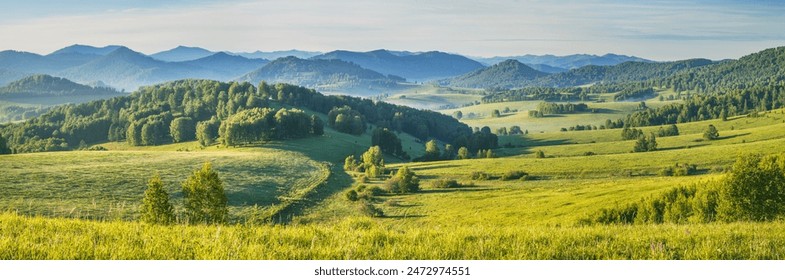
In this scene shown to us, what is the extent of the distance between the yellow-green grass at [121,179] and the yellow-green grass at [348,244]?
2567cm

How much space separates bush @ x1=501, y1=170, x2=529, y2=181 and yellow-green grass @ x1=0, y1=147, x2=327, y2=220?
53.0 meters

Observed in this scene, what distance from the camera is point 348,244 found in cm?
841

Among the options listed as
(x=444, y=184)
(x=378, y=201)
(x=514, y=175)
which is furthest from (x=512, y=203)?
(x=514, y=175)

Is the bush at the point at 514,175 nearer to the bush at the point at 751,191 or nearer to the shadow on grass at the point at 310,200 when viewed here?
the shadow on grass at the point at 310,200

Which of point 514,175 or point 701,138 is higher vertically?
point 701,138

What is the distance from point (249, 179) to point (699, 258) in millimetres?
48730

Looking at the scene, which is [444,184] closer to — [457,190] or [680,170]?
[457,190]

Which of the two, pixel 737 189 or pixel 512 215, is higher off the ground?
pixel 737 189

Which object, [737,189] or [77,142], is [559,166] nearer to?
[737,189]

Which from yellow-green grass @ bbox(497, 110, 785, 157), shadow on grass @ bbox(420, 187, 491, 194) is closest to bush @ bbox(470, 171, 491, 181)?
shadow on grass @ bbox(420, 187, 491, 194)

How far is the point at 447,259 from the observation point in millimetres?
8133

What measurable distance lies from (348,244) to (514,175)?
102 meters

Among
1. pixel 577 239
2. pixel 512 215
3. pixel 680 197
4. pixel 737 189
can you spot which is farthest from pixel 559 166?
pixel 577 239

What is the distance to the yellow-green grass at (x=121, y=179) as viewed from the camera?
131 ft
